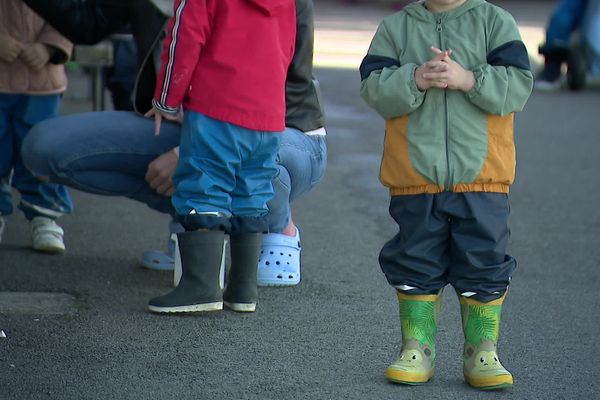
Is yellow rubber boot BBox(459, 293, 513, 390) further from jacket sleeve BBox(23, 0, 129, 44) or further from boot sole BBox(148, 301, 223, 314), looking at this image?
jacket sleeve BBox(23, 0, 129, 44)

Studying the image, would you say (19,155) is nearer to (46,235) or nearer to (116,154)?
(46,235)

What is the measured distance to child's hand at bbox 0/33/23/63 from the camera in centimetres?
520

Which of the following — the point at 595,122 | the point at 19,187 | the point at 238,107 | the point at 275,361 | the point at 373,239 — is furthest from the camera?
the point at 595,122

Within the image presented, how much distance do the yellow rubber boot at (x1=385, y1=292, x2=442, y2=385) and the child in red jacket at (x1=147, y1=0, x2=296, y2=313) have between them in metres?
0.86

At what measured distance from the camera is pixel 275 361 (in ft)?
12.8

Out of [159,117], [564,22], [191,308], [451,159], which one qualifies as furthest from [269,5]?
[564,22]

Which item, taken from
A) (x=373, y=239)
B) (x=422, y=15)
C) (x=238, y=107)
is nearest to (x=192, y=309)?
(x=238, y=107)

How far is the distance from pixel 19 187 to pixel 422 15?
2.48 metres

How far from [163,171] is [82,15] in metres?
0.93

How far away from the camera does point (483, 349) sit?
3.69 metres

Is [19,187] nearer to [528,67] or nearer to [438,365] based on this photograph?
[438,365]

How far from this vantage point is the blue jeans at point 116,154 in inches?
186

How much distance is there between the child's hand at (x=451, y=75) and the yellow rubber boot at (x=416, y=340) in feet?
2.19

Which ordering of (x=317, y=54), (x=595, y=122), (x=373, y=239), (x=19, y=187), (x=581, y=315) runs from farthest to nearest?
(x=317, y=54) < (x=595, y=122) < (x=373, y=239) < (x=19, y=187) < (x=581, y=315)
